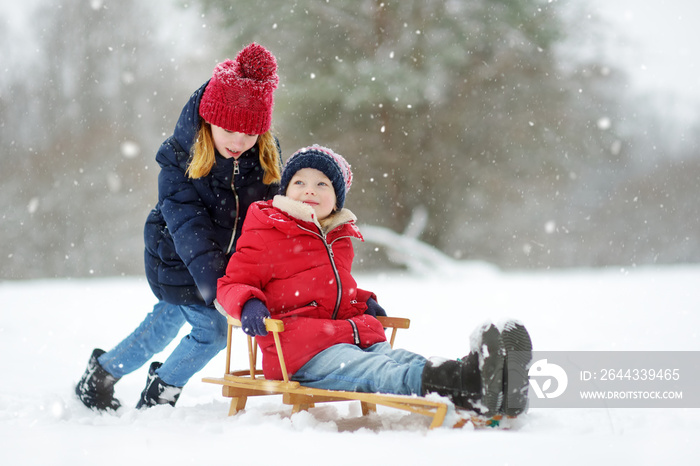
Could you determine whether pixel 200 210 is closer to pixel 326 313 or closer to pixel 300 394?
pixel 326 313

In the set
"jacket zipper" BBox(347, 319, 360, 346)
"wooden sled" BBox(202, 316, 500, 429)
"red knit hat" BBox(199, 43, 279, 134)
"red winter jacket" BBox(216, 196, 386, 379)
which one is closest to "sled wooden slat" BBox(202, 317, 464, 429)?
"wooden sled" BBox(202, 316, 500, 429)

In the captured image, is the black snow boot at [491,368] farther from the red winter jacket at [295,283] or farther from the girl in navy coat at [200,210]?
the girl in navy coat at [200,210]

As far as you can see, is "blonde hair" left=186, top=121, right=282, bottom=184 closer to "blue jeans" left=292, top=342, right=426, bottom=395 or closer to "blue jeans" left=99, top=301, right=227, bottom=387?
"blue jeans" left=99, top=301, right=227, bottom=387

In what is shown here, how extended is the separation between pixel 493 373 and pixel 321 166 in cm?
124

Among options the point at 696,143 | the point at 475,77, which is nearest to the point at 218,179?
the point at 475,77

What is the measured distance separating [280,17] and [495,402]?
33.1 ft

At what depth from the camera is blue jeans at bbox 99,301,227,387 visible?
2.94 metres

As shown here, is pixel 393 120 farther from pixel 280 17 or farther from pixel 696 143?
pixel 696 143

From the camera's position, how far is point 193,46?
14.6m

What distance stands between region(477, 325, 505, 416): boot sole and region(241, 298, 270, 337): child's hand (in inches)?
31.3

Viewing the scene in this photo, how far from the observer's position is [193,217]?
9.20ft

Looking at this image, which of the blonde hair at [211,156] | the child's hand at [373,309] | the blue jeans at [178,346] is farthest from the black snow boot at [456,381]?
the blonde hair at [211,156]

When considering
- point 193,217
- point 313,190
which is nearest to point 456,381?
point 313,190

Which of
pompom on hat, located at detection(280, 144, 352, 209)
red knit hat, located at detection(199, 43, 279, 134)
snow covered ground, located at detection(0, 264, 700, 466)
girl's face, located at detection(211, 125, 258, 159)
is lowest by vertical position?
snow covered ground, located at detection(0, 264, 700, 466)
